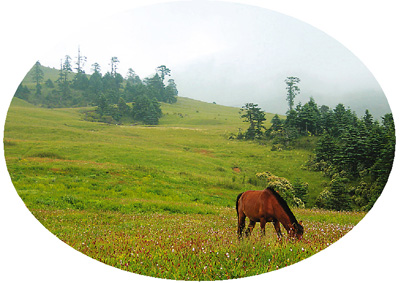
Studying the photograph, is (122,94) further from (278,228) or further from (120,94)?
(278,228)

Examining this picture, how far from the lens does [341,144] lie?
8352mm

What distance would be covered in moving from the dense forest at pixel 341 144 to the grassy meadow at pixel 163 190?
43 cm

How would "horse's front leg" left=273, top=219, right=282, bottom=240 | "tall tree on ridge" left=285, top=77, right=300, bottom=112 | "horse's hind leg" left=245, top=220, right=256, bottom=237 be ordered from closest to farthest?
"horse's front leg" left=273, top=219, right=282, bottom=240 < "horse's hind leg" left=245, top=220, right=256, bottom=237 < "tall tree on ridge" left=285, top=77, right=300, bottom=112

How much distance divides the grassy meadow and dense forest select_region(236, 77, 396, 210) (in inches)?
17.0

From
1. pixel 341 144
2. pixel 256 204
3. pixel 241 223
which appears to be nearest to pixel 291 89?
pixel 341 144

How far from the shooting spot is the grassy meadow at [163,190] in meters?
5.86

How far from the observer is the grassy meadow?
19.2 ft

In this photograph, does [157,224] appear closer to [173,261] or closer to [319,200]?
[173,261]

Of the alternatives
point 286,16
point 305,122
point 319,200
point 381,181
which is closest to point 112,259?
point 319,200

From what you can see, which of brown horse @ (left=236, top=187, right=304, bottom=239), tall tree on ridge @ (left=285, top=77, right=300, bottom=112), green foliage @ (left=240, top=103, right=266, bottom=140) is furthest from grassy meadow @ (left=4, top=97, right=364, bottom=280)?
tall tree on ridge @ (left=285, top=77, right=300, bottom=112)

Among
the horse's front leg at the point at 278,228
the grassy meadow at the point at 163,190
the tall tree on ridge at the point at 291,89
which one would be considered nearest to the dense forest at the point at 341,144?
the tall tree on ridge at the point at 291,89

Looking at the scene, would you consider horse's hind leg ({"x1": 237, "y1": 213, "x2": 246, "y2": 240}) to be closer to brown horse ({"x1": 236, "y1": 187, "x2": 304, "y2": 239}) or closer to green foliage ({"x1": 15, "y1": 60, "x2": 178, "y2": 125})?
brown horse ({"x1": 236, "y1": 187, "x2": 304, "y2": 239})

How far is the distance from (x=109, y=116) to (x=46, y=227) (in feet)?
25.1

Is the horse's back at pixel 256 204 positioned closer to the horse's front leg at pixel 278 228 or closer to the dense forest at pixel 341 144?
the horse's front leg at pixel 278 228
